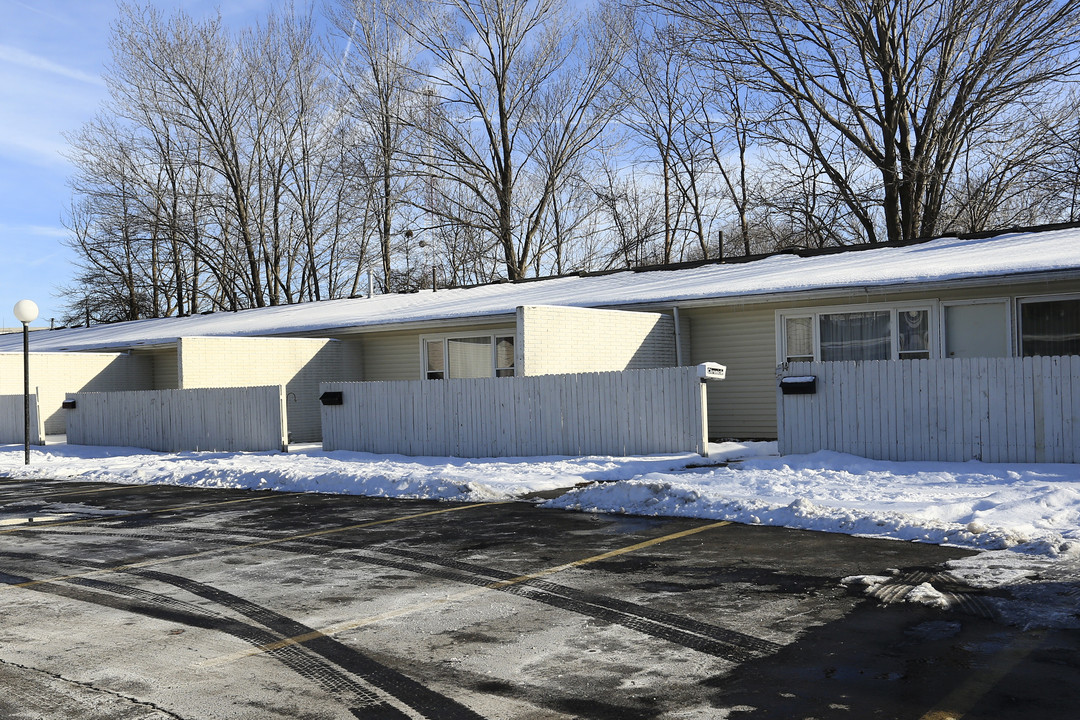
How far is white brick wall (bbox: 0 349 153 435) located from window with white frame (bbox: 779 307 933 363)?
63.6 ft

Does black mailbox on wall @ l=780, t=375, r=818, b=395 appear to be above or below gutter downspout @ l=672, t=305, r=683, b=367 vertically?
below

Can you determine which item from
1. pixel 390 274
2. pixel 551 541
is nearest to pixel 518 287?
pixel 551 541

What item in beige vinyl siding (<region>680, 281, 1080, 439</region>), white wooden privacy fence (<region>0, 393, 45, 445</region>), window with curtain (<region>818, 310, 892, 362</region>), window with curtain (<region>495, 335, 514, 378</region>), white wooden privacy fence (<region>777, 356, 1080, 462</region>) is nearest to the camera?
white wooden privacy fence (<region>777, 356, 1080, 462</region>)

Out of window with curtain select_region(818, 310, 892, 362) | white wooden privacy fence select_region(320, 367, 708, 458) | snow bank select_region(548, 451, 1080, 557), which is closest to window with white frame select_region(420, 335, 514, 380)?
white wooden privacy fence select_region(320, 367, 708, 458)

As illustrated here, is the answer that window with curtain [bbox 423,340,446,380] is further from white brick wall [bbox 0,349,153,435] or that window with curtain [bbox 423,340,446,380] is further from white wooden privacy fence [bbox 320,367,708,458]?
white brick wall [bbox 0,349,153,435]

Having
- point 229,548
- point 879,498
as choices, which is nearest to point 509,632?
Answer: point 229,548

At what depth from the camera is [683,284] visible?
1994cm

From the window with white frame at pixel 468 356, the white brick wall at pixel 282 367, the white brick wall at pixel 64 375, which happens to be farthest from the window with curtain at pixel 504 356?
the white brick wall at pixel 64 375

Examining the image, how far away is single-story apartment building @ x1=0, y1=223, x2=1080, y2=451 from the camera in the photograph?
1579cm

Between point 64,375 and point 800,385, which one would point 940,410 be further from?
point 64,375

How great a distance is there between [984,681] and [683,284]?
1573cm

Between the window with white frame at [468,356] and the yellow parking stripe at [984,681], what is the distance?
1607 centimetres

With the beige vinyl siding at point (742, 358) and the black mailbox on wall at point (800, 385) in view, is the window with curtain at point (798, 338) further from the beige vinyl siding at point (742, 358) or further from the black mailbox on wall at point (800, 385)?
the black mailbox on wall at point (800, 385)

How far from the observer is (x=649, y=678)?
4.73 m
